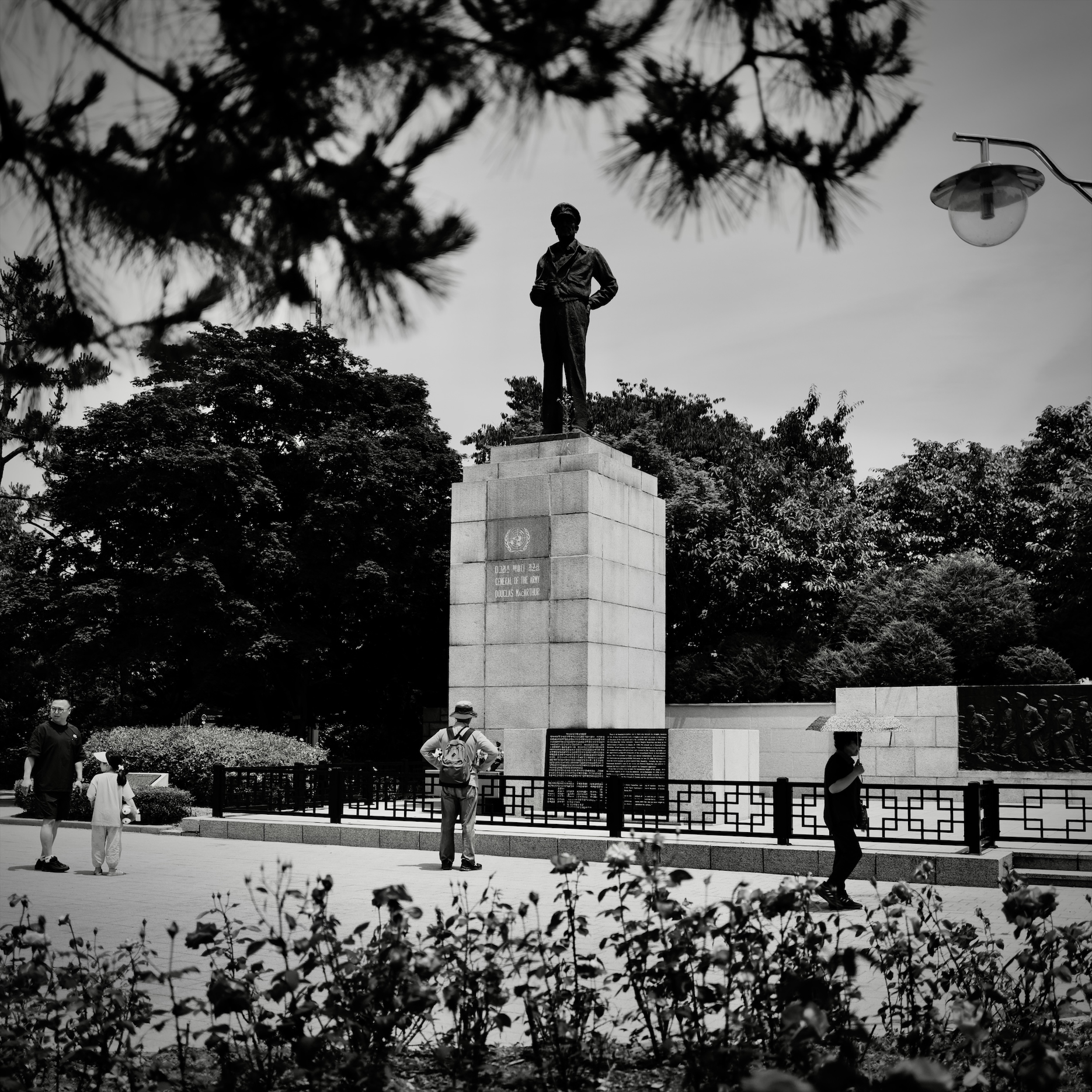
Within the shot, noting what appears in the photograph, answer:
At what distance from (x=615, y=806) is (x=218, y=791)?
21.5ft

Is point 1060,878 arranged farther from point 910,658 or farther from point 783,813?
point 910,658

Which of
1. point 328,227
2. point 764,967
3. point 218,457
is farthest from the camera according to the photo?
point 218,457

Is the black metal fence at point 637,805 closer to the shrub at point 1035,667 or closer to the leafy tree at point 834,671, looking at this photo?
the shrub at point 1035,667

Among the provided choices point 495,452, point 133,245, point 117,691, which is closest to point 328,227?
point 133,245

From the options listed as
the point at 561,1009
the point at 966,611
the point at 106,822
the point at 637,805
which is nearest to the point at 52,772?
the point at 106,822

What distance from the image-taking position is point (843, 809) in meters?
10.4

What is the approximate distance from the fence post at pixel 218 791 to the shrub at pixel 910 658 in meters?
16.3

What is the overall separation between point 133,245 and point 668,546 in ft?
94.3

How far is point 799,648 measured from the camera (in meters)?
31.4

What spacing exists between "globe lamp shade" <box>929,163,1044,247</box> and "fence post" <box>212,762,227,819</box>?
42.6 feet

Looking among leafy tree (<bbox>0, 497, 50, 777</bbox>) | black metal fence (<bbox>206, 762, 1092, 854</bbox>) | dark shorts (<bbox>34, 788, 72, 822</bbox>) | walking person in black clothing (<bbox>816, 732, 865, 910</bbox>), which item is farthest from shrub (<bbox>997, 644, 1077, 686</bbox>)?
leafy tree (<bbox>0, 497, 50, 777</bbox>)

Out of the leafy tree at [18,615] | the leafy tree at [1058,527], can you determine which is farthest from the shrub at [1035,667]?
the leafy tree at [18,615]

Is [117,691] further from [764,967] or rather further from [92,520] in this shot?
[764,967]

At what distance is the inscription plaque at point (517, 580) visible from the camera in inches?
735
